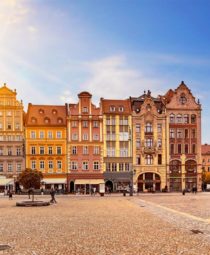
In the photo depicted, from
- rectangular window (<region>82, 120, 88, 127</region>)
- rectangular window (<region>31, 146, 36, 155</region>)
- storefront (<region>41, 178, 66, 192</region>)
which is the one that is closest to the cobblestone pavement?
storefront (<region>41, 178, 66, 192</region>)

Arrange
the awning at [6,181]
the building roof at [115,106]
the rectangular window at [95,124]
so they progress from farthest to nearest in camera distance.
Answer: the building roof at [115,106]
the rectangular window at [95,124]
the awning at [6,181]

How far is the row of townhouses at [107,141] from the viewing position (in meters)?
83.9

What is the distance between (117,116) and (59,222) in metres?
62.7

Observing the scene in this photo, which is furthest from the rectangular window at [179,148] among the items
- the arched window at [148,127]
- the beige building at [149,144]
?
the arched window at [148,127]

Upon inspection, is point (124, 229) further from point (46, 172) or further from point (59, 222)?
point (46, 172)

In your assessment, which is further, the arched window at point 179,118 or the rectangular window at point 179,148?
the arched window at point 179,118

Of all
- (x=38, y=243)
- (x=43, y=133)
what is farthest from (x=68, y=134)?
(x=38, y=243)

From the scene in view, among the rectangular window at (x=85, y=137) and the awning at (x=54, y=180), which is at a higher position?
the rectangular window at (x=85, y=137)

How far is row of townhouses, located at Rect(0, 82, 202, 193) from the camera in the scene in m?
83.9

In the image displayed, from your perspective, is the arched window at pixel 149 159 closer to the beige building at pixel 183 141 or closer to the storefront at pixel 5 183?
the beige building at pixel 183 141

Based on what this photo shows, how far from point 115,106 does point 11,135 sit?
18964 mm

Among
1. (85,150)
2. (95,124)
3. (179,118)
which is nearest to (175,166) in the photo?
(179,118)

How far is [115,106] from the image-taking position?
8762cm

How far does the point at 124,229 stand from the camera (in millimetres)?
21062
